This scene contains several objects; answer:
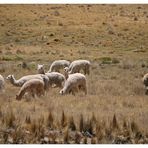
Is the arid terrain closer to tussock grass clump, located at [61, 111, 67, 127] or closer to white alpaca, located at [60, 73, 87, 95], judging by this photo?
tussock grass clump, located at [61, 111, 67, 127]

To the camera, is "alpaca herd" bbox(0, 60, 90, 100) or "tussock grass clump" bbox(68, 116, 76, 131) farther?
"alpaca herd" bbox(0, 60, 90, 100)

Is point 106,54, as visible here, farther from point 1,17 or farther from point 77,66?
point 1,17

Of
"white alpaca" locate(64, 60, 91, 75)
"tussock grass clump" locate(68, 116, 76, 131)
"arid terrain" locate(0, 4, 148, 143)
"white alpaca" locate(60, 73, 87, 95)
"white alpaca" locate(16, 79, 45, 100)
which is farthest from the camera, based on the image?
"white alpaca" locate(64, 60, 91, 75)

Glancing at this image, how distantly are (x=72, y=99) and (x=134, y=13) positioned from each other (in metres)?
14.4

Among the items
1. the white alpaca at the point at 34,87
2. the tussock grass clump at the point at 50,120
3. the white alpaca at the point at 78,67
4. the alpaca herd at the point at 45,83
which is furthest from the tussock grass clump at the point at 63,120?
the white alpaca at the point at 78,67

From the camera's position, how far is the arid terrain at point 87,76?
A: 7438mm

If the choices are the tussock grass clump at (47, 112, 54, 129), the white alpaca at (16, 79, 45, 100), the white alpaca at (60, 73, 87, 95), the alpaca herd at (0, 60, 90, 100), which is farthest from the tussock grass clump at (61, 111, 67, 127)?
the white alpaca at (60, 73, 87, 95)

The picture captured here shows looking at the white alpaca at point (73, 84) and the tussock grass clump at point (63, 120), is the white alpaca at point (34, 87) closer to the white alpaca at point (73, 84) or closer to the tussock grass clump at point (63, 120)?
the white alpaca at point (73, 84)

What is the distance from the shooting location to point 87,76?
555 inches

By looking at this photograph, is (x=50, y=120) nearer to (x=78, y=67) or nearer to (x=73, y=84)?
(x=73, y=84)

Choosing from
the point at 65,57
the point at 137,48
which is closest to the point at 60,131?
the point at 65,57

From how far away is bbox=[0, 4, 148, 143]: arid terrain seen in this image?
7.44 metres

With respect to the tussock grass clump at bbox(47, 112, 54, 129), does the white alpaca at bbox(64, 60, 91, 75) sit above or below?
below

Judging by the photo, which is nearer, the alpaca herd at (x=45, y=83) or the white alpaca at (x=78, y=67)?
the alpaca herd at (x=45, y=83)
